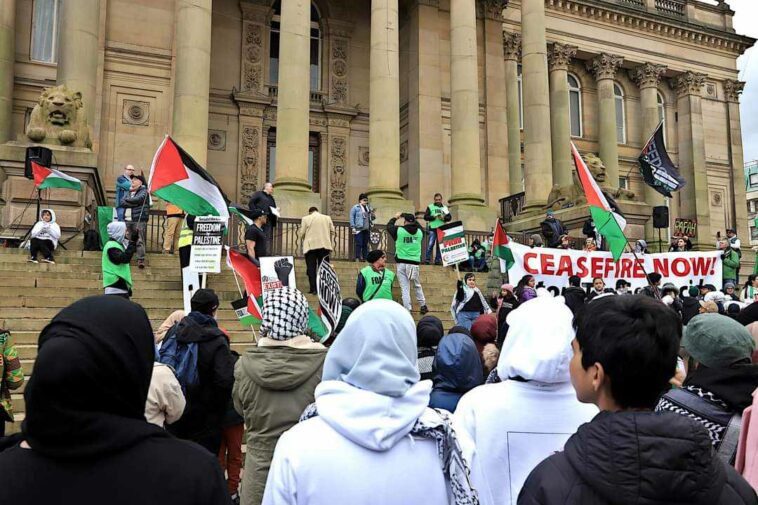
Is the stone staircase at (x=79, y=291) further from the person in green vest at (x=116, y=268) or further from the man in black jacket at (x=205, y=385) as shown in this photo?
the man in black jacket at (x=205, y=385)

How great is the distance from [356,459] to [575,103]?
35.1m

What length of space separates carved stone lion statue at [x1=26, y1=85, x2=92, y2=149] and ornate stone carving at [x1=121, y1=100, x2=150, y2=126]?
19.1 feet

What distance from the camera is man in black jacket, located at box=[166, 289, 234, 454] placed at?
188 inches

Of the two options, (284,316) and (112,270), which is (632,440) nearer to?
(284,316)

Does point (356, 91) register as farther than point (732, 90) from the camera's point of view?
No

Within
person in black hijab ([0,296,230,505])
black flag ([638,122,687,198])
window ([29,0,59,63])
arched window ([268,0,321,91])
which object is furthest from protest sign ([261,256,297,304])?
arched window ([268,0,321,91])

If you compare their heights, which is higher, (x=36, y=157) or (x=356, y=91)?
(x=356, y=91)

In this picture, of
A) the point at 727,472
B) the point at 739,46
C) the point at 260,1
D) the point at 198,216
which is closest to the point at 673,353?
the point at 727,472

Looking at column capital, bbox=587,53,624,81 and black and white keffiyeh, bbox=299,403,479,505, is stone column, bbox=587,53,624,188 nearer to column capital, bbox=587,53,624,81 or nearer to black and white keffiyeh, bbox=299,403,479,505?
column capital, bbox=587,53,624,81

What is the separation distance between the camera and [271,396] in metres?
3.82

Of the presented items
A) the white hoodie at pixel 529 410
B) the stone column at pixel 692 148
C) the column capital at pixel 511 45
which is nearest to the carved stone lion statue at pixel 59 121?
the white hoodie at pixel 529 410

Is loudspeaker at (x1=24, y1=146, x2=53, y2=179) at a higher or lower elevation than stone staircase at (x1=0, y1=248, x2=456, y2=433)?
higher

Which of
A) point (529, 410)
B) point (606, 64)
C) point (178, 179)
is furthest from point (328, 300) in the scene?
point (606, 64)

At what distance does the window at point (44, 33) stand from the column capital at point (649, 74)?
2787cm
